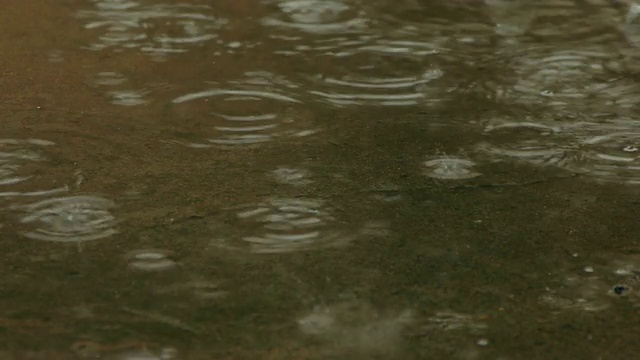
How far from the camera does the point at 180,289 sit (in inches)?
83.8

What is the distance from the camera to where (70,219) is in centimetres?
238

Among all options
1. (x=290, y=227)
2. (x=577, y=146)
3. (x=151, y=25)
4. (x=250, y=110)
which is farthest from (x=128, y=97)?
(x=577, y=146)

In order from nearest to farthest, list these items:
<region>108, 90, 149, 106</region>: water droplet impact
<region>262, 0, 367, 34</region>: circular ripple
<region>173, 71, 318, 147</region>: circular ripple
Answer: <region>173, 71, 318, 147</region>: circular ripple → <region>108, 90, 149, 106</region>: water droplet impact → <region>262, 0, 367, 34</region>: circular ripple

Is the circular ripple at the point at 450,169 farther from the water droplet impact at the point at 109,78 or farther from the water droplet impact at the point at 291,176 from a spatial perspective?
the water droplet impact at the point at 109,78

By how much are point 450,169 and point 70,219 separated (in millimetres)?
921

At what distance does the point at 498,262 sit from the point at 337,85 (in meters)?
1.05

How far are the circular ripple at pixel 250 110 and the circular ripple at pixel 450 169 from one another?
360 millimetres

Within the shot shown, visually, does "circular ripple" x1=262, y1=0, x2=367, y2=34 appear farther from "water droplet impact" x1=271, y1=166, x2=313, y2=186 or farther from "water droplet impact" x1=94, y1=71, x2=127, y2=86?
"water droplet impact" x1=271, y1=166, x2=313, y2=186

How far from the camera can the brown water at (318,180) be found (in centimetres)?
202

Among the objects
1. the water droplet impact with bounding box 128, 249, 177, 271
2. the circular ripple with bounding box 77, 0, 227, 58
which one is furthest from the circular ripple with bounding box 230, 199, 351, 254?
the circular ripple with bounding box 77, 0, 227, 58

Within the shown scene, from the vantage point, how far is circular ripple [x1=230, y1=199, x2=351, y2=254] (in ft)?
7.54

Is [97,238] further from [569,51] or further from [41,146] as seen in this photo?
[569,51]

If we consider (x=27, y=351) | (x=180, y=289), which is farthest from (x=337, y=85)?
(x=27, y=351)

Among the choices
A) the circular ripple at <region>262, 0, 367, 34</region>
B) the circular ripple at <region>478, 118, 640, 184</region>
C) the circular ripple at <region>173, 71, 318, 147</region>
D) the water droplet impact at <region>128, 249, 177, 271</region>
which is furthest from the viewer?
the circular ripple at <region>262, 0, 367, 34</region>
